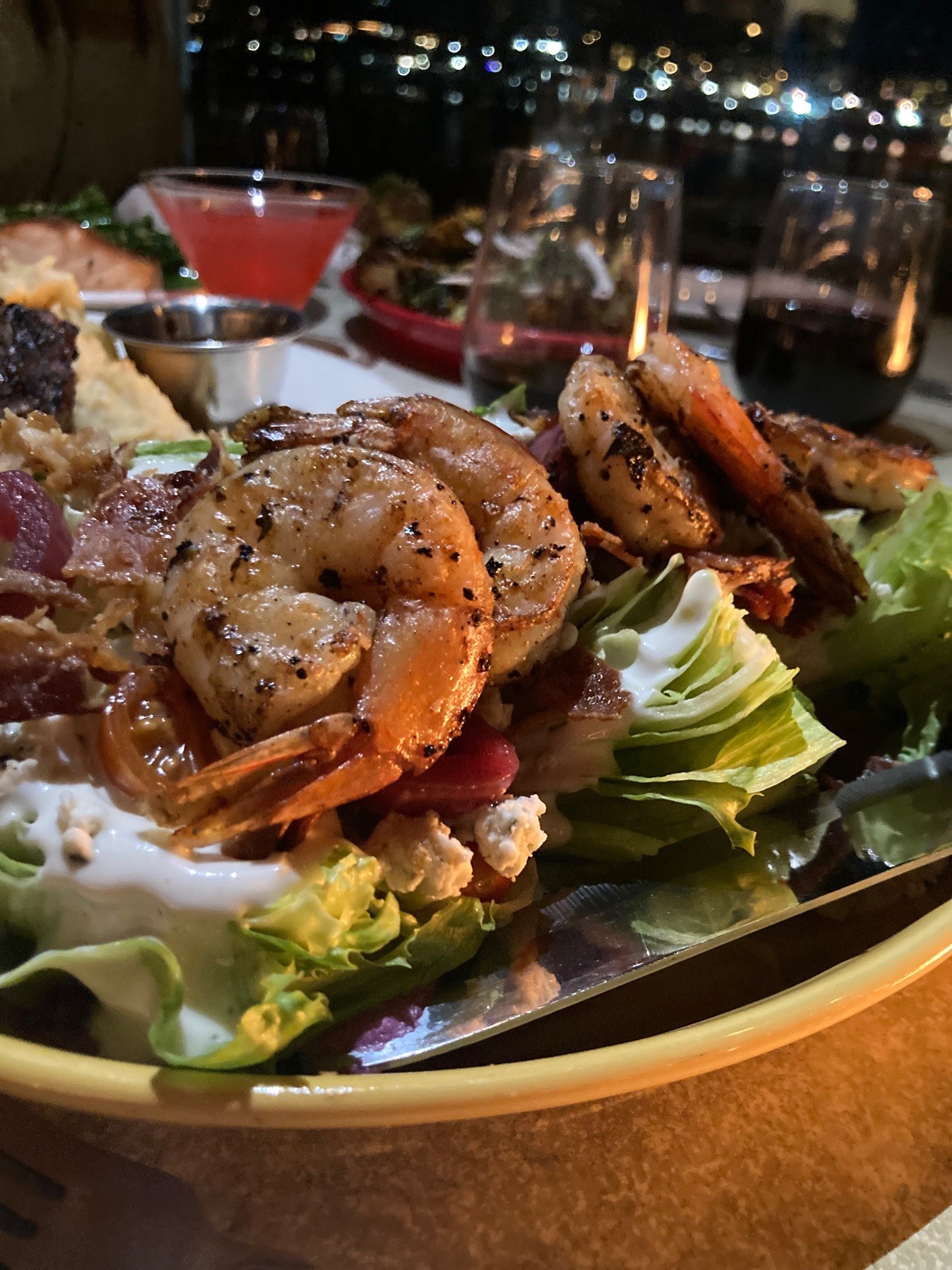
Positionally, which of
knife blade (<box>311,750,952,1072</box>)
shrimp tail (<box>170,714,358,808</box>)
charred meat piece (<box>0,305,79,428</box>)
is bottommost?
knife blade (<box>311,750,952,1072</box>)

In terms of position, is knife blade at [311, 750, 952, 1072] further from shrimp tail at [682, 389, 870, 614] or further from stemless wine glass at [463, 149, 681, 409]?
stemless wine glass at [463, 149, 681, 409]

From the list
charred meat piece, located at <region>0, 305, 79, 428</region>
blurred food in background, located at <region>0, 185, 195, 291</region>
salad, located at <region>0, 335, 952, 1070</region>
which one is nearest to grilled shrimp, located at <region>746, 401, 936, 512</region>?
salad, located at <region>0, 335, 952, 1070</region>

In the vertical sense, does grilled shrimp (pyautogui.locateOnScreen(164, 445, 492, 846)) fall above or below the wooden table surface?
above

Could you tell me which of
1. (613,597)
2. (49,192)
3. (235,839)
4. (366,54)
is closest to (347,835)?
(235,839)

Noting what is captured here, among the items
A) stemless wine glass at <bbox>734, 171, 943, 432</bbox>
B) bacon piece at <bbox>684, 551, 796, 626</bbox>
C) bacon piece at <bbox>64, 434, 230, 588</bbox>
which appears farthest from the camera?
stemless wine glass at <bbox>734, 171, 943, 432</bbox>

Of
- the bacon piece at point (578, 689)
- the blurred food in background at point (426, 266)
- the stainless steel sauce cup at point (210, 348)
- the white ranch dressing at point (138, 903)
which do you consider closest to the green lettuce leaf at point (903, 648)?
the bacon piece at point (578, 689)

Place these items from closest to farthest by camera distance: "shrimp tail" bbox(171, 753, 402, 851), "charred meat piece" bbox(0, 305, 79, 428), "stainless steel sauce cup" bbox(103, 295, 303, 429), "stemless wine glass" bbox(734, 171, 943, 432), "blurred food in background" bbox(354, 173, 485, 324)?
"shrimp tail" bbox(171, 753, 402, 851)
"charred meat piece" bbox(0, 305, 79, 428)
"stainless steel sauce cup" bbox(103, 295, 303, 429)
"stemless wine glass" bbox(734, 171, 943, 432)
"blurred food in background" bbox(354, 173, 485, 324)

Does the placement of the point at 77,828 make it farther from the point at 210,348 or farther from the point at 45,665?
the point at 210,348
